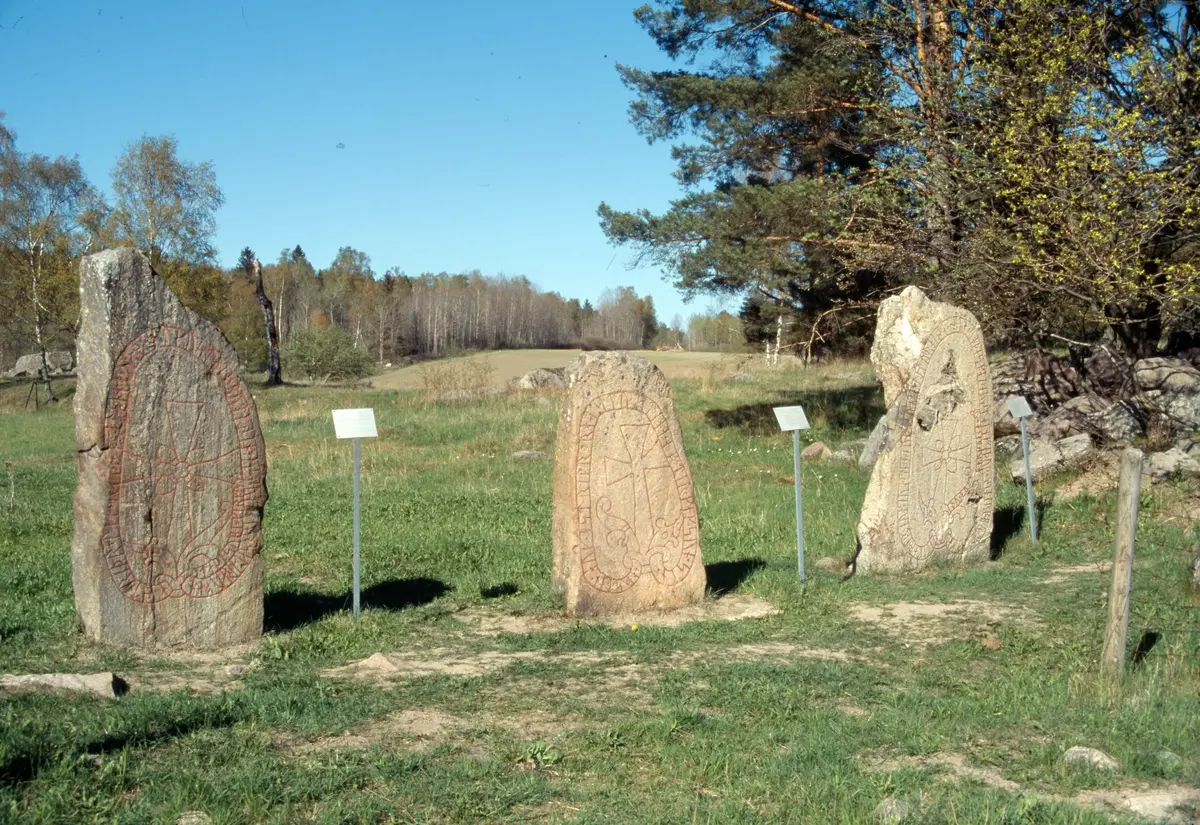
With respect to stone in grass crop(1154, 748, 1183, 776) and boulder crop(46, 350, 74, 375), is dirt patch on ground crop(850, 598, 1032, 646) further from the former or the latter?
boulder crop(46, 350, 74, 375)

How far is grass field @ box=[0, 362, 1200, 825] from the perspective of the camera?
490 cm

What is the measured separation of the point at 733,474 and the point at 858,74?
6866mm

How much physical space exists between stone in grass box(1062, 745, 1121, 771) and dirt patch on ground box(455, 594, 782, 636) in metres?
3.58

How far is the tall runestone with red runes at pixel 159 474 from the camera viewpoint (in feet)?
24.1

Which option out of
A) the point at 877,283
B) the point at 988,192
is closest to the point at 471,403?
the point at 877,283

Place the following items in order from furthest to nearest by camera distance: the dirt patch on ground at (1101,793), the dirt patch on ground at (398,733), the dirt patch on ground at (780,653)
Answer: the dirt patch on ground at (780,653)
the dirt patch on ground at (398,733)
the dirt patch on ground at (1101,793)

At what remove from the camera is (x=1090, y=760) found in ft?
17.5

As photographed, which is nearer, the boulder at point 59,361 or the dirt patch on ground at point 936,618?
the dirt patch on ground at point 936,618

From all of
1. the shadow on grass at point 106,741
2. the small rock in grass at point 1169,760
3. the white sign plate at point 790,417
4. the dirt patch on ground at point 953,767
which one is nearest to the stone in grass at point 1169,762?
the small rock in grass at point 1169,760

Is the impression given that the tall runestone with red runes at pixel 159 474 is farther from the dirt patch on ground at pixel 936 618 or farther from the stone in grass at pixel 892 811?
the stone in grass at pixel 892 811

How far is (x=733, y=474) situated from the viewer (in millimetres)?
17078

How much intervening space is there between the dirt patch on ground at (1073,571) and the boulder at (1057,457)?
3743 mm

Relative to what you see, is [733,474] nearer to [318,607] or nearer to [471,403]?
[318,607]

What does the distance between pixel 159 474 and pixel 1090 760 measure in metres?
5.95
